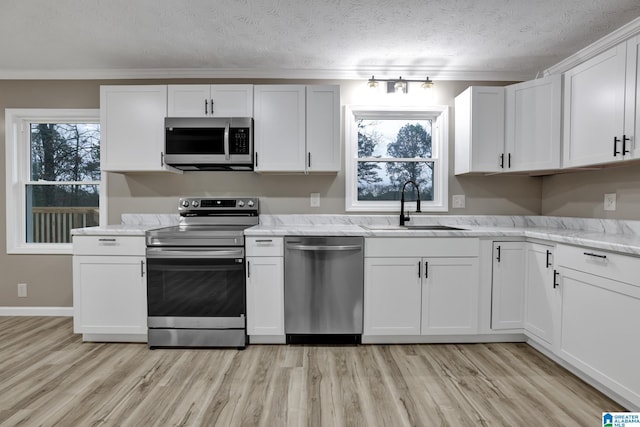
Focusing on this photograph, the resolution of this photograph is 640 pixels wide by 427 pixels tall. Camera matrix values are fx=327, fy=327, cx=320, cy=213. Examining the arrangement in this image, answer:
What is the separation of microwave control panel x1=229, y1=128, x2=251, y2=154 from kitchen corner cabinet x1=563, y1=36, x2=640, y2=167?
258 centimetres

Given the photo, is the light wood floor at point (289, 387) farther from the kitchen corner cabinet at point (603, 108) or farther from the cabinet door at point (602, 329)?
the kitchen corner cabinet at point (603, 108)

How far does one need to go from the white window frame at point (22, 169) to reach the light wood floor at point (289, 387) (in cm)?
101

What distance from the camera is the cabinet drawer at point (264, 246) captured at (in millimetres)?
2621

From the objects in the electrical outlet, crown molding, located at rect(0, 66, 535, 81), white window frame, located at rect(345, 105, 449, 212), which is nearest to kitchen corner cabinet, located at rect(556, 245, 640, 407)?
white window frame, located at rect(345, 105, 449, 212)

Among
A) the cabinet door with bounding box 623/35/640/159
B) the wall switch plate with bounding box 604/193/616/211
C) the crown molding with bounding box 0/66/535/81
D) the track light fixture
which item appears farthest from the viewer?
the crown molding with bounding box 0/66/535/81

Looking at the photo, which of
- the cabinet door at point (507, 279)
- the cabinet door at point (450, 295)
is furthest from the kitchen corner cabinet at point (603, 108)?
the cabinet door at point (450, 295)

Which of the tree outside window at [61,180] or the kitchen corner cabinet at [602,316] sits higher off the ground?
the tree outside window at [61,180]

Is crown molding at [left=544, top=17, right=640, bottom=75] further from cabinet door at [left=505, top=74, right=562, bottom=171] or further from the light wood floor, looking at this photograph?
the light wood floor

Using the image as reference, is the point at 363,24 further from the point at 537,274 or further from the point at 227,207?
the point at 537,274

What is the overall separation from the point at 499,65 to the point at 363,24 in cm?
156

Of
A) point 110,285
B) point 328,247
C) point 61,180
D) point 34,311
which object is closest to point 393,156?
point 328,247

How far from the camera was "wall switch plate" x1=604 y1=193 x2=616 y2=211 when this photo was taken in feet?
8.21

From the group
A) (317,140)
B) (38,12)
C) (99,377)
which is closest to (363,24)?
(317,140)

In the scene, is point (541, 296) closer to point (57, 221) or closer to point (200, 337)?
point (200, 337)
